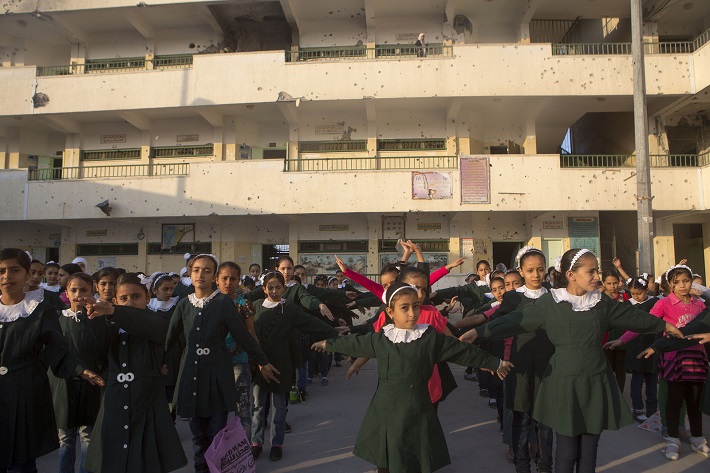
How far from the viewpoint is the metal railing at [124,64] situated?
1719 centimetres

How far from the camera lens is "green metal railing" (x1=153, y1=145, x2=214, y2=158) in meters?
17.2

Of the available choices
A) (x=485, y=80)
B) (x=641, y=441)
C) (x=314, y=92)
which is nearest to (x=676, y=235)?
(x=485, y=80)

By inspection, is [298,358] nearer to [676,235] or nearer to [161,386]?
[161,386]

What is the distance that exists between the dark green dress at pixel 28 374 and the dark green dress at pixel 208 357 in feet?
2.59

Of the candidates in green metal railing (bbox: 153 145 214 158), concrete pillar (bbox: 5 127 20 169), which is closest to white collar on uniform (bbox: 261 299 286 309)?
green metal railing (bbox: 153 145 214 158)

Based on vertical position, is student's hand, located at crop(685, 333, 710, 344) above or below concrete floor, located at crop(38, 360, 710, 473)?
above

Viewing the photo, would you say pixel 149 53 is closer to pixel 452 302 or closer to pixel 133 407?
pixel 452 302

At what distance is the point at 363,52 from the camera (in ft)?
54.4

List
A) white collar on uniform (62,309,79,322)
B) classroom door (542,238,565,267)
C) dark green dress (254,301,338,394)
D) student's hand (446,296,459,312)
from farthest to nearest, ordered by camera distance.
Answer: classroom door (542,238,565,267), student's hand (446,296,459,312), dark green dress (254,301,338,394), white collar on uniform (62,309,79,322)

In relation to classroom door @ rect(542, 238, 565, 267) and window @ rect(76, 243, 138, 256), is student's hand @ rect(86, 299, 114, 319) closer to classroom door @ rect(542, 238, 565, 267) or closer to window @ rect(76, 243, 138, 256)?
classroom door @ rect(542, 238, 565, 267)

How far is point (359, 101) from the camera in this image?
15461 millimetres

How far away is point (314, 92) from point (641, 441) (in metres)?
12.8

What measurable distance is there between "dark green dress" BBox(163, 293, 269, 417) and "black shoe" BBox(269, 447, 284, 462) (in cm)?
109

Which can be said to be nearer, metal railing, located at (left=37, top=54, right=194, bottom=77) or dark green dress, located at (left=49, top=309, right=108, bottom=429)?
dark green dress, located at (left=49, top=309, right=108, bottom=429)
